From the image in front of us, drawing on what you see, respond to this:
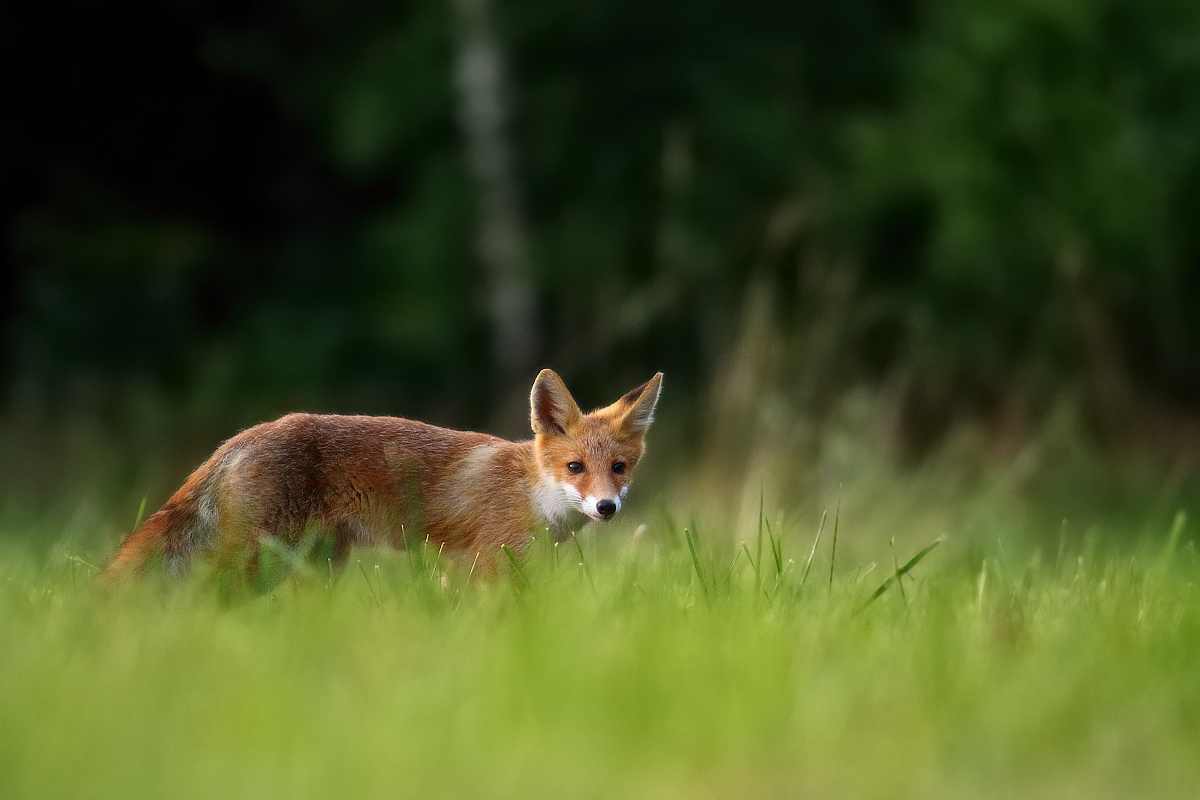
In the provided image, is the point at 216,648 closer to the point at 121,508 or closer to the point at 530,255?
the point at 121,508

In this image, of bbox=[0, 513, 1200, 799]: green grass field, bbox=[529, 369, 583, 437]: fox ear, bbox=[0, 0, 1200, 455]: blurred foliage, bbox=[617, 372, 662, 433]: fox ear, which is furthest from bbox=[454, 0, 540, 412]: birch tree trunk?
bbox=[0, 513, 1200, 799]: green grass field

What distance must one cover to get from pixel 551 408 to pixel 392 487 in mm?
621

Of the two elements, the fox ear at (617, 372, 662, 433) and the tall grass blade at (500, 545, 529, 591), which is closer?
the tall grass blade at (500, 545, 529, 591)

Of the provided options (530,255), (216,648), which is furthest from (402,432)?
(530,255)

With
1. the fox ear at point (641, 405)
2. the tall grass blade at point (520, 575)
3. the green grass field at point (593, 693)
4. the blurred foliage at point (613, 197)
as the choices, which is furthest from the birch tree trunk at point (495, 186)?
the green grass field at point (593, 693)

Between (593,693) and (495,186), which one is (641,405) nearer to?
(593,693)

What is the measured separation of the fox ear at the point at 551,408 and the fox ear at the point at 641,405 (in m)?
0.18

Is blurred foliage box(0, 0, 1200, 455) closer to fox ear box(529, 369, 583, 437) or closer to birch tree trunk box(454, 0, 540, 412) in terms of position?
birch tree trunk box(454, 0, 540, 412)

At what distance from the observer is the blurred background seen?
8.27 meters

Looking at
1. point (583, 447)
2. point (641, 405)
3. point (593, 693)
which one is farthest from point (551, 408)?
point (593, 693)

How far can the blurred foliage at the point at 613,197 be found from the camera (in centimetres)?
911

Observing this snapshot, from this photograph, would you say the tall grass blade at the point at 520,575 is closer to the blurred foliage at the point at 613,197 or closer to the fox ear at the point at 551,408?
the fox ear at the point at 551,408

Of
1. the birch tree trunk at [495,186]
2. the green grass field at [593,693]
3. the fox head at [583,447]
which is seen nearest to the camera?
the green grass field at [593,693]

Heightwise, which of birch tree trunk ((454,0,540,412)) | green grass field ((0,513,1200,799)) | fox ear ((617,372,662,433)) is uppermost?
birch tree trunk ((454,0,540,412))
